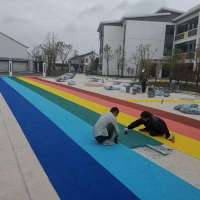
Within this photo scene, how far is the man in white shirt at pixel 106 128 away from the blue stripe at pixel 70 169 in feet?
1.98

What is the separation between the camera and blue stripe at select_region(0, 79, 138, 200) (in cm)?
466

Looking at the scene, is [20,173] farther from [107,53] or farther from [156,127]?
[107,53]

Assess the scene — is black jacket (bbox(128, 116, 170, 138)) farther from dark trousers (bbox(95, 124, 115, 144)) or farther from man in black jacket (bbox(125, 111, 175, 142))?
dark trousers (bbox(95, 124, 115, 144))

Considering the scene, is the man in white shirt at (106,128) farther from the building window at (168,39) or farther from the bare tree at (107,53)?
the bare tree at (107,53)

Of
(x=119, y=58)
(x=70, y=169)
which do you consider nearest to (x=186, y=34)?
(x=119, y=58)

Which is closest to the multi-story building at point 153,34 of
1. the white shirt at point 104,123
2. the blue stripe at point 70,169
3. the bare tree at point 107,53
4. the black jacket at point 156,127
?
the bare tree at point 107,53

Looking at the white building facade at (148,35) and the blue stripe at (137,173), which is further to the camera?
the white building facade at (148,35)

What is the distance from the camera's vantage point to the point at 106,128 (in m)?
7.11

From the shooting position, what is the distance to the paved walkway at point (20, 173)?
4.54 m

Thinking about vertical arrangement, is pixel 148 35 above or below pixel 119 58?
above

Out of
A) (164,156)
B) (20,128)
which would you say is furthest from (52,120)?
(164,156)

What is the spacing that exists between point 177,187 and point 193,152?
7.75 ft

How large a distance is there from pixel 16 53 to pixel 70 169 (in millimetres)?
57119

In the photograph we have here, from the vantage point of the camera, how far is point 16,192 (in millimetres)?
4574
